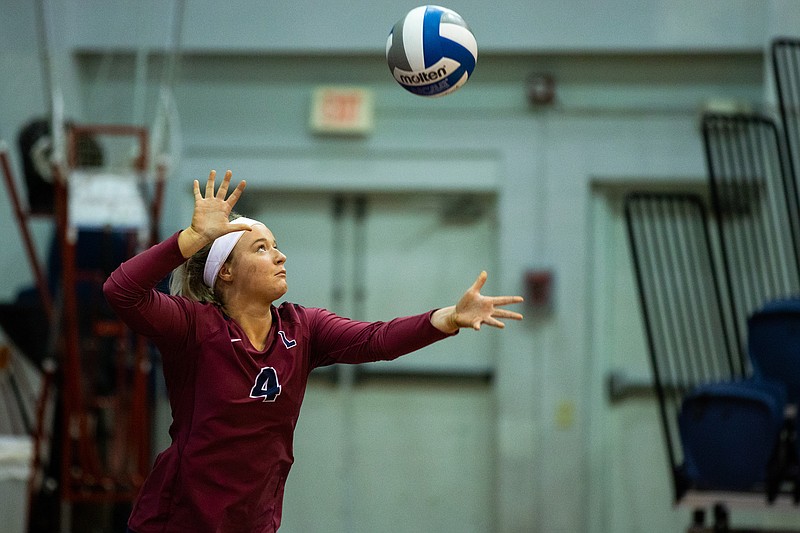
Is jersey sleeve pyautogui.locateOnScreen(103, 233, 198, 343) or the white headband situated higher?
the white headband

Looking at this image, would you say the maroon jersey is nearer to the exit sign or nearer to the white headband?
the white headband

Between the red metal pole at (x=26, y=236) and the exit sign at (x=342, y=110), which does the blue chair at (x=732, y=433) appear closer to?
the exit sign at (x=342, y=110)

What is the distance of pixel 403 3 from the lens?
20.1 ft

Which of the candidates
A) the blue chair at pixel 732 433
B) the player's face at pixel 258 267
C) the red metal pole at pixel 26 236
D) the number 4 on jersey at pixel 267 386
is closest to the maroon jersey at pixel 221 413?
the number 4 on jersey at pixel 267 386

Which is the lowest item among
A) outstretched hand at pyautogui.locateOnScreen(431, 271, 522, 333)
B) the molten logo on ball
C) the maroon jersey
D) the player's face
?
the maroon jersey

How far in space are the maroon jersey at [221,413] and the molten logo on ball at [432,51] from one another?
0.81 m

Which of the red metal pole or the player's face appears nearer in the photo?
the player's face

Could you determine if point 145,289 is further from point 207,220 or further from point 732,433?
point 732,433

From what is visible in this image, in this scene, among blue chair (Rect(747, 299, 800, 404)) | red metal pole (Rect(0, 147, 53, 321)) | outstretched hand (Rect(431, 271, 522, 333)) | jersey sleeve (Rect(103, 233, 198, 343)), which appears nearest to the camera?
jersey sleeve (Rect(103, 233, 198, 343))

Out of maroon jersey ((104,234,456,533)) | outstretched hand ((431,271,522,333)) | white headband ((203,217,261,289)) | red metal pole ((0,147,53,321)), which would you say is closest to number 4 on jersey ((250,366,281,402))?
maroon jersey ((104,234,456,533))

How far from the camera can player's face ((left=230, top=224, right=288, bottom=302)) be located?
2.81 m

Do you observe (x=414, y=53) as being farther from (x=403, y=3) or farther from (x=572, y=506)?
(x=572, y=506)

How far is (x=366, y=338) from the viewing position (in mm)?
2850

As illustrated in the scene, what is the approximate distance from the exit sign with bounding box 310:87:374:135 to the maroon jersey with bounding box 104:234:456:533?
3968mm
